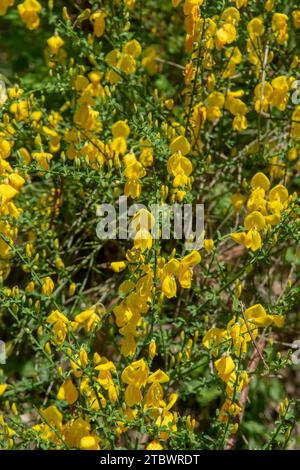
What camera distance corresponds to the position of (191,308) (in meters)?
2.21

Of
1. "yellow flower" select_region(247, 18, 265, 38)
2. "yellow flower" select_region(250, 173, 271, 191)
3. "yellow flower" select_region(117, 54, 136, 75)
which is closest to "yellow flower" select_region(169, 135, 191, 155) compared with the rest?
"yellow flower" select_region(250, 173, 271, 191)

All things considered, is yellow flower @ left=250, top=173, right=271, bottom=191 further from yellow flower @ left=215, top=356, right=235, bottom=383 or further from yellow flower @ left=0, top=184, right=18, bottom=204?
yellow flower @ left=0, top=184, right=18, bottom=204

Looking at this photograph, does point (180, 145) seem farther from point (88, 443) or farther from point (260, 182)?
point (88, 443)

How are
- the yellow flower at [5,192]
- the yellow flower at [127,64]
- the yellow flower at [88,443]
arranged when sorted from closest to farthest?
the yellow flower at [88,443] → the yellow flower at [5,192] → the yellow flower at [127,64]

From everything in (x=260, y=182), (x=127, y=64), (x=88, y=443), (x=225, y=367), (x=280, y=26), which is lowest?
(x=88, y=443)

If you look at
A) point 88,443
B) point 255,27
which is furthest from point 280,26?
point 88,443

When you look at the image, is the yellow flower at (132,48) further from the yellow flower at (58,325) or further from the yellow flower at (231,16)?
the yellow flower at (58,325)

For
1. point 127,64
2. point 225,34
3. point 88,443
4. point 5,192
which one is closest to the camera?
point 88,443

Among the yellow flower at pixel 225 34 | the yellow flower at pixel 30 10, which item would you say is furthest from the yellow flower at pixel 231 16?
the yellow flower at pixel 30 10

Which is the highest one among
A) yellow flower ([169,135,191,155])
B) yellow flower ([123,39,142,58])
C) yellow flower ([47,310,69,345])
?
yellow flower ([123,39,142,58])

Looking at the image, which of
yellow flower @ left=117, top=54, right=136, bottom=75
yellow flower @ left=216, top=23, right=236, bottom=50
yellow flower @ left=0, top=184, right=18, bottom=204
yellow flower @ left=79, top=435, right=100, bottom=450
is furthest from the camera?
yellow flower @ left=117, top=54, right=136, bottom=75

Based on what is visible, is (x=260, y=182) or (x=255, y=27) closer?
(x=260, y=182)
